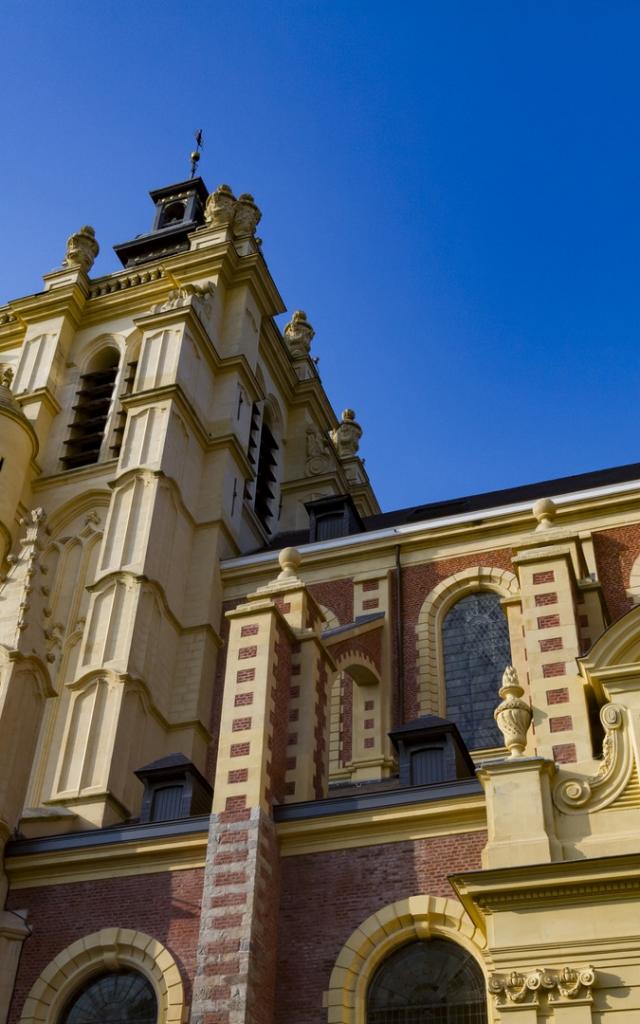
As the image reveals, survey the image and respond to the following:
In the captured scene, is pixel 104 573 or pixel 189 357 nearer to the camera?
pixel 104 573

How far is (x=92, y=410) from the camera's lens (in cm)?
3002

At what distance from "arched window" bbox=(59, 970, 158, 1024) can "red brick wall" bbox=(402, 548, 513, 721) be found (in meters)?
8.21

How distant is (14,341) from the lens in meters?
32.1

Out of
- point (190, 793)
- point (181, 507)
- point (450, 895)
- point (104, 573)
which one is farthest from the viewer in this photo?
point (181, 507)

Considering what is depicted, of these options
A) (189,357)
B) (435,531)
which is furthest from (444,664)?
(189,357)

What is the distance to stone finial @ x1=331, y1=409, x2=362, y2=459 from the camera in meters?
38.6

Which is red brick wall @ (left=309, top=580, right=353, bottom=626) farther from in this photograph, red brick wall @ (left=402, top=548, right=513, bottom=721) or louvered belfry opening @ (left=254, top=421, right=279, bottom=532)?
Result: louvered belfry opening @ (left=254, top=421, right=279, bottom=532)

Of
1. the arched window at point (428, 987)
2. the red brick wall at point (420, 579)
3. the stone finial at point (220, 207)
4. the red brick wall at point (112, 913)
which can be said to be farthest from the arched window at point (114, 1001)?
the stone finial at point (220, 207)

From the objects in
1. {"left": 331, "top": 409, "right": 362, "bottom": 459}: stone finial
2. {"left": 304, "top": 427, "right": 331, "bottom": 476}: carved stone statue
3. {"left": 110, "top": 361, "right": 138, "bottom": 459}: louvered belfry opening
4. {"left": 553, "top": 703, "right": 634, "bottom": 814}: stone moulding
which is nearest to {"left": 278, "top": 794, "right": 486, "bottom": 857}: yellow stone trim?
{"left": 553, "top": 703, "right": 634, "bottom": 814}: stone moulding

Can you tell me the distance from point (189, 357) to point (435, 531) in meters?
8.12

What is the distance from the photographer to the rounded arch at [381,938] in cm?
1334

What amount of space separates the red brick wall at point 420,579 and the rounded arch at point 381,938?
7859mm

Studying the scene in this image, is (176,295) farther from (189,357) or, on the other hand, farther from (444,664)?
(444,664)

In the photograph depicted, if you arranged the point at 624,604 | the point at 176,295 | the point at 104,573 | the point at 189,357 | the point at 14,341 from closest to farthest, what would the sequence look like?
the point at 624,604 → the point at 104,573 → the point at 189,357 → the point at 176,295 → the point at 14,341
